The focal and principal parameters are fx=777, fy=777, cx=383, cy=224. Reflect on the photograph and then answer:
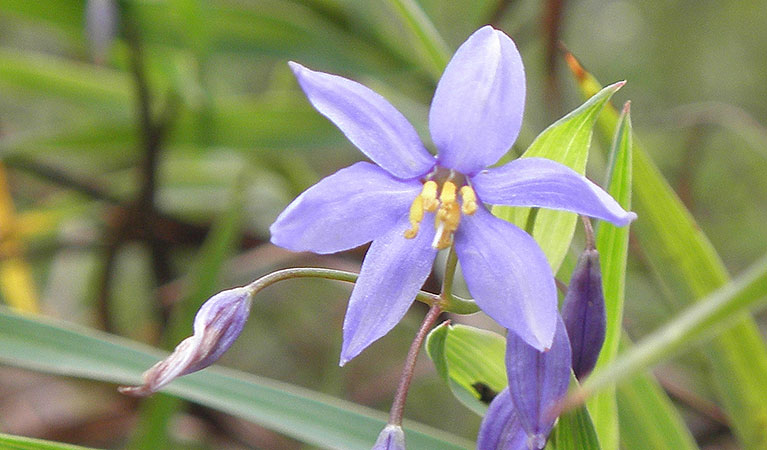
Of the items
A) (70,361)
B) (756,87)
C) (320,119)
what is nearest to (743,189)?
(756,87)

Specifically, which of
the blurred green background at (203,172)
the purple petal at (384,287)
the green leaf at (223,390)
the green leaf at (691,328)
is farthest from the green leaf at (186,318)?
the green leaf at (691,328)

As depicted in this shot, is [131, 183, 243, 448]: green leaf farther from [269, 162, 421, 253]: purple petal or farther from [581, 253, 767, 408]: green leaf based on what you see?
[581, 253, 767, 408]: green leaf

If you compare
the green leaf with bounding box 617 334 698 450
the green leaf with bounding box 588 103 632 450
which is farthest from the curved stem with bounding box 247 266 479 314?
the green leaf with bounding box 617 334 698 450

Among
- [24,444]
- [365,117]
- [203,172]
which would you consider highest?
[203,172]

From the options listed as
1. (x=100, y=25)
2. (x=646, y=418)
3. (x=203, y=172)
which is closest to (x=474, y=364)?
(x=646, y=418)

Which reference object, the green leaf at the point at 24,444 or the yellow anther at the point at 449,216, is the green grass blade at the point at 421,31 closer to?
the yellow anther at the point at 449,216

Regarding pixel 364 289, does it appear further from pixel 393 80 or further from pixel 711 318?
pixel 393 80

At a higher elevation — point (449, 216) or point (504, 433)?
point (449, 216)

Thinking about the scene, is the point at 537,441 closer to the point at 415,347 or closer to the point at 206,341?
the point at 415,347
